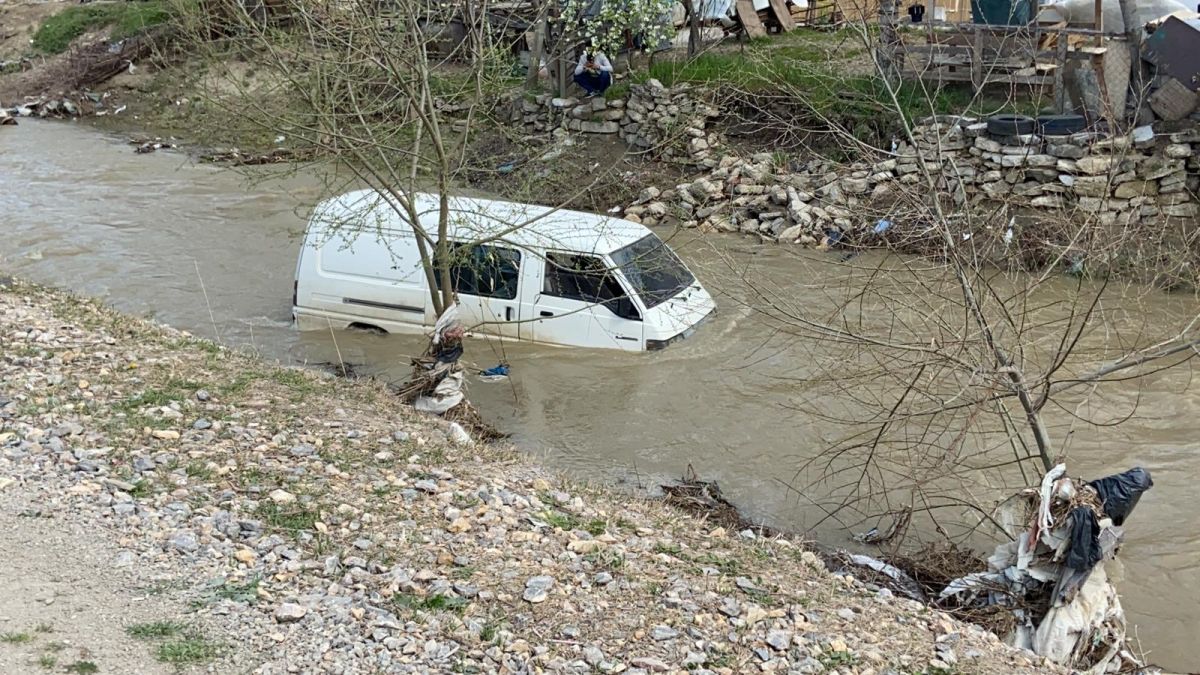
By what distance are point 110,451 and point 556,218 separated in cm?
520

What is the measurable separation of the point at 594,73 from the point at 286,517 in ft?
49.6

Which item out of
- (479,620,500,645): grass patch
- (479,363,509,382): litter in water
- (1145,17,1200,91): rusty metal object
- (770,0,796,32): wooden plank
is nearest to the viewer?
(479,620,500,645): grass patch

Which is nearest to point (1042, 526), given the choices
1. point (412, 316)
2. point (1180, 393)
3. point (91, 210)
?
point (1180, 393)

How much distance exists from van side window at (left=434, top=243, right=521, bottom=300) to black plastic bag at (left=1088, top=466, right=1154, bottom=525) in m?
6.01

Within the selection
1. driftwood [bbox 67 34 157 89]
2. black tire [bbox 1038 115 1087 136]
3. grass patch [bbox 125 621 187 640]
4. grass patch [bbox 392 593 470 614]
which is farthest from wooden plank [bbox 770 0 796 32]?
grass patch [bbox 125 621 187 640]

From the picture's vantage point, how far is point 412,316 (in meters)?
11.3

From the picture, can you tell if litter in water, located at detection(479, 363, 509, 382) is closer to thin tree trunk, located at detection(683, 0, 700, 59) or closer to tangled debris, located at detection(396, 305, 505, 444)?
tangled debris, located at detection(396, 305, 505, 444)

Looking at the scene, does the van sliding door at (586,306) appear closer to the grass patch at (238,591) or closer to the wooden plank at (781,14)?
the grass patch at (238,591)

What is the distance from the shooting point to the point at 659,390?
10.7 meters

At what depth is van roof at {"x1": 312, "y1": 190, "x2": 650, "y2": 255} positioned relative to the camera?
10.2 m

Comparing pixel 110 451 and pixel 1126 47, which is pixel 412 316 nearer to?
pixel 110 451

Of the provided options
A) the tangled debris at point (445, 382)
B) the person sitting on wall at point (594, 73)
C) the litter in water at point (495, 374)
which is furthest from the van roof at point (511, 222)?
the person sitting on wall at point (594, 73)

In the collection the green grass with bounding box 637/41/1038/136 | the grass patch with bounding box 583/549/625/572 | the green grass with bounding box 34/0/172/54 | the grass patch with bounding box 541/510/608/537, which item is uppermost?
the green grass with bounding box 34/0/172/54

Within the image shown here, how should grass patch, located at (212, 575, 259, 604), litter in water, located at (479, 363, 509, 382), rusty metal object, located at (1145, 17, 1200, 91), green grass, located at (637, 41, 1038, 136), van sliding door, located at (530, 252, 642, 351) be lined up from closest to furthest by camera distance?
1. grass patch, located at (212, 575, 259, 604)
2. van sliding door, located at (530, 252, 642, 351)
3. litter in water, located at (479, 363, 509, 382)
4. rusty metal object, located at (1145, 17, 1200, 91)
5. green grass, located at (637, 41, 1038, 136)
